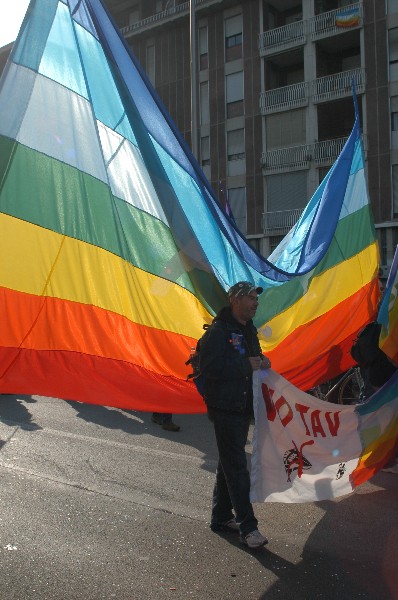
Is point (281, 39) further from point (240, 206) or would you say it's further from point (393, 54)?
point (240, 206)

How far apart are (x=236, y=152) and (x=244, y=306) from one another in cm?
3005

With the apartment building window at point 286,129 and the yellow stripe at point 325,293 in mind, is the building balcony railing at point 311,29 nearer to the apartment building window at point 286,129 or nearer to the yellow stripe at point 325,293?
the apartment building window at point 286,129

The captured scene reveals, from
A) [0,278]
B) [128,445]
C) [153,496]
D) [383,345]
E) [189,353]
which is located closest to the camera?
[0,278]

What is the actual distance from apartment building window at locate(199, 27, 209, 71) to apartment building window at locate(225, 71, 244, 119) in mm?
1871

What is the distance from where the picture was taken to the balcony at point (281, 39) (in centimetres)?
3166

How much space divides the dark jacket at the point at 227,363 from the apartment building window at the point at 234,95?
30.5 metres

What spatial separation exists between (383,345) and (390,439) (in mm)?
756

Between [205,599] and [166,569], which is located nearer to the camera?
[205,599]

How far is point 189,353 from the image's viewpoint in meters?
4.47

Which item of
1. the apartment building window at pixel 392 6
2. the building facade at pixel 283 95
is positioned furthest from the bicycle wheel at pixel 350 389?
the apartment building window at pixel 392 6

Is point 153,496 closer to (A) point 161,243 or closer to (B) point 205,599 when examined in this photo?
(B) point 205,599

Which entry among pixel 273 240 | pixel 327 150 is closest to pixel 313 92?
pixel 327 150

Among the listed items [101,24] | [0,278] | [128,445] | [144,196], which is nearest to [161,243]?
[144,196]

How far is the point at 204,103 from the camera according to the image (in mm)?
34688
